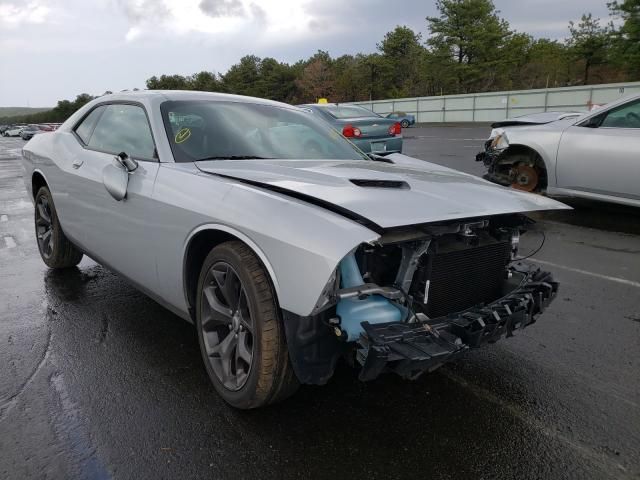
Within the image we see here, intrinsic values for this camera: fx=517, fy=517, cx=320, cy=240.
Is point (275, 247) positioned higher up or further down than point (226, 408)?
higher up

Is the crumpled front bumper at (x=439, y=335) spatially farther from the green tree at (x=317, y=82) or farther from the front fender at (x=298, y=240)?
the green tree at (x=317, y=82)

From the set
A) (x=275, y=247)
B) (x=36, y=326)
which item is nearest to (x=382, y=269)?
Result: (x=275, y=247)

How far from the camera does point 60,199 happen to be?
4.34 m

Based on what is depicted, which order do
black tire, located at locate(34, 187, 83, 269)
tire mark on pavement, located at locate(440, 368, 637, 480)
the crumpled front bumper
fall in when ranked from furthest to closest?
1. black tire, located at locate(34, 187, 83, 269)
2. tire mark on pavement, located at locate(440, 368, 637, 480)
3. the crumpled front bumper

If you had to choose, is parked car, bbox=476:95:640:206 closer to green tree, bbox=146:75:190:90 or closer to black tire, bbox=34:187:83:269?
black tire, bbox=34:187:83:269

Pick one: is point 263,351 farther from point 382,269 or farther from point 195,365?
point 195,365

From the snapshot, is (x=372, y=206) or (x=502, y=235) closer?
(x=372, y=206)

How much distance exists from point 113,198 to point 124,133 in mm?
616

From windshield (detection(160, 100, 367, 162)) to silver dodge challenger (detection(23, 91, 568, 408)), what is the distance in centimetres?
1

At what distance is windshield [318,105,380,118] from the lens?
11.7 metres

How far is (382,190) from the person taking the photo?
8.46 ft

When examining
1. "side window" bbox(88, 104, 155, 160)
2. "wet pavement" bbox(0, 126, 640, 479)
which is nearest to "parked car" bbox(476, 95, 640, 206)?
"wet pavement" bbox(0, 126, 640, 479)

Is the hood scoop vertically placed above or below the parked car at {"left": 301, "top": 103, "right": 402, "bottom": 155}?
above

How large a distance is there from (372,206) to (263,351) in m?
0.82
